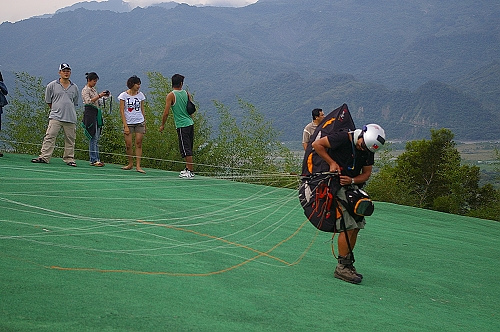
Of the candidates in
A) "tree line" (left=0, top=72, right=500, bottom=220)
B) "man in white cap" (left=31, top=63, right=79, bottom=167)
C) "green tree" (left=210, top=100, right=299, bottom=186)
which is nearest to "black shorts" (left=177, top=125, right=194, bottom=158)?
"man in white cap" (left=31, top=63, right=79, bottom=167)

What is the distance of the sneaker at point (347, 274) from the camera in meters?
5.23

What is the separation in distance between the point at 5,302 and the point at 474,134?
15984cm

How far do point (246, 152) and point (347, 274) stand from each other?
104ft

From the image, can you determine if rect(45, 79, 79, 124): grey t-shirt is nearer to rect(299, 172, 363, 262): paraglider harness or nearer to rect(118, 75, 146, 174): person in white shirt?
rect(118, 75, 146, 174): person in white shirt

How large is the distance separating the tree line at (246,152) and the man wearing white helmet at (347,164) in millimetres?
13540

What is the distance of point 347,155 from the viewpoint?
5258mm

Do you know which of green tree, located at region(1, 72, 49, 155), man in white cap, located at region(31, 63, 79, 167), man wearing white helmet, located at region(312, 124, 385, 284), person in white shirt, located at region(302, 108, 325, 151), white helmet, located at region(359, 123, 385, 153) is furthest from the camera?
green tree, located at region(1, 72, 49, 155)

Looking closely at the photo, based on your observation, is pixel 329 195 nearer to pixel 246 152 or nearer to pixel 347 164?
pixel 347 164

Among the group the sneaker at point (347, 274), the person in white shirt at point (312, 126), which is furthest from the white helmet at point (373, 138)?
the person in white shirt at point (312, 126)

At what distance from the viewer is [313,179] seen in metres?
5.42

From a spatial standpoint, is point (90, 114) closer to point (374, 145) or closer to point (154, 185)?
point (154, 185)

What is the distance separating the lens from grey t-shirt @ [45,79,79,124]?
989 cm

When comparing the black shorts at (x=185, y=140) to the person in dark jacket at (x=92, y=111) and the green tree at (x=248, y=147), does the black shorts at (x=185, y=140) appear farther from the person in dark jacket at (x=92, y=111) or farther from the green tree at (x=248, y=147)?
the green tree at (x=248, y=147)

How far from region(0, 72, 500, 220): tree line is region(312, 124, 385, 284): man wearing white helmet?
13.5 m
